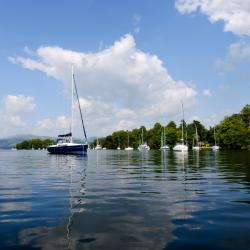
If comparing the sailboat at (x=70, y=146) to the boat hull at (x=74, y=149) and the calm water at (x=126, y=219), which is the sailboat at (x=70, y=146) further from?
the calm water at (x=126, y=219)

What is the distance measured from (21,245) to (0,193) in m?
11.5

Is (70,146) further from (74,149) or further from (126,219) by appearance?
(126,219)

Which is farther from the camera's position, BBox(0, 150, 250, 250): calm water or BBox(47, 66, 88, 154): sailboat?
BBox(47, 66, 88, 154): sailboat

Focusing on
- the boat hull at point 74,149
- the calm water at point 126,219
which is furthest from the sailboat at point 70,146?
the calm water at point 126,219

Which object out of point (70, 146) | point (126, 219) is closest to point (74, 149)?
point (70, 146)

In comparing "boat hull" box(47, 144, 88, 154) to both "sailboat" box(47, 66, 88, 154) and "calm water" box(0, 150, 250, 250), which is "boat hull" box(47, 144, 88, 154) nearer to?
"sailboat" box(47, 66, 88, 154)

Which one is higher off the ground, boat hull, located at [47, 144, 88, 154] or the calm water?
boat hull, located at [47, 144, 88, 154]

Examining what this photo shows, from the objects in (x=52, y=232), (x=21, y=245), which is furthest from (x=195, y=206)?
(x=21, y=245)

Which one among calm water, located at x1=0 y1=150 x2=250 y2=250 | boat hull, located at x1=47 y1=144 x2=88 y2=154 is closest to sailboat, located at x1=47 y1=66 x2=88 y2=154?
boat hull, located at x1=47 y1=144 x2=88 y2=154

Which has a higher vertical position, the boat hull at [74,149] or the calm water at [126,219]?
the boat hull at [74,149]

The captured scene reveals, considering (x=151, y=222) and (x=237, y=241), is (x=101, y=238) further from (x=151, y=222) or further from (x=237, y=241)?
(x=237, y=241)

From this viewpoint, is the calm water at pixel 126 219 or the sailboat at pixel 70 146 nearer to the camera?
the calm water at pixel 126 219

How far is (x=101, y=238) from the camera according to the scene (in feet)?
33.9

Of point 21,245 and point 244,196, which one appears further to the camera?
point 244,196
